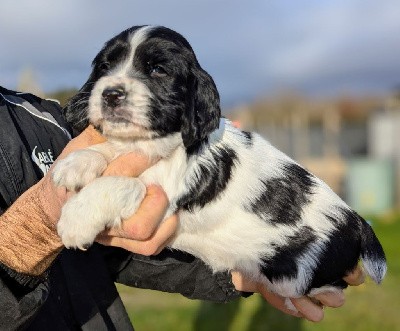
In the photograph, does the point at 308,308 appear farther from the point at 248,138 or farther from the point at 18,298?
the point at 18,298

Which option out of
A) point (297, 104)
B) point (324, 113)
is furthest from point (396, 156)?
point (297, 104)

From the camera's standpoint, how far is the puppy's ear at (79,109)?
3.15m

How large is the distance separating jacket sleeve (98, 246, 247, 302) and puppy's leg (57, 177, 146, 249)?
2.46 feet

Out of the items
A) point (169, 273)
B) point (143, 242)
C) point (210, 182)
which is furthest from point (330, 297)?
point (143, 242)

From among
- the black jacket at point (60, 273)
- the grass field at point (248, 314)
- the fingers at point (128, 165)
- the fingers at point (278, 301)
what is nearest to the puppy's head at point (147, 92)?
the fingers at point (128, 165)

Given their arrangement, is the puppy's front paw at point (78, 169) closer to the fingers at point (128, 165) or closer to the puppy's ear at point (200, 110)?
the fingers at point (128, 165)

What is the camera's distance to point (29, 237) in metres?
2.72

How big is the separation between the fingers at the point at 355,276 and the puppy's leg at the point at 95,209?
1.35 m

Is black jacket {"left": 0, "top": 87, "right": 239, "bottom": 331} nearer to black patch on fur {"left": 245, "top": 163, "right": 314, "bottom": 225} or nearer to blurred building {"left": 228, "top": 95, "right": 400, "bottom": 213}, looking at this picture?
black patch on fur {"left": 245, "top": 163, "right": 314, "bottom": 225}

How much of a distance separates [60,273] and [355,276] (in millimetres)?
1572

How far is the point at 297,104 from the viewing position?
1405 inches

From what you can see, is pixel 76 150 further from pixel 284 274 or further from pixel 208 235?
pixel 284 274

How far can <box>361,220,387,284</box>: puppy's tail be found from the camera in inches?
142

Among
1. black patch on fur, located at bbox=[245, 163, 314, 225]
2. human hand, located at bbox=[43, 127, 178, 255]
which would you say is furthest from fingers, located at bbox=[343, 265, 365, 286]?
human hand, located at bbox=[43, 127, 178, 255]
